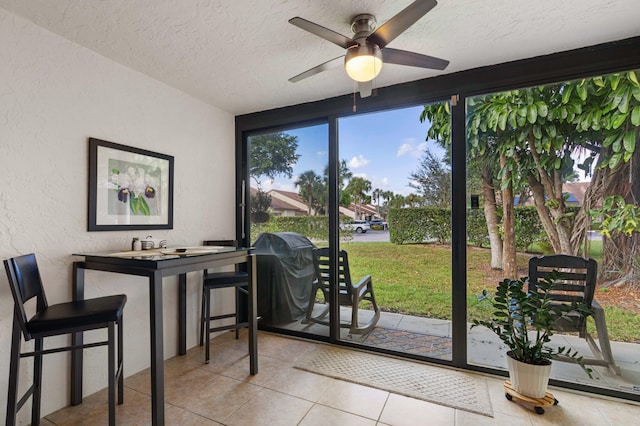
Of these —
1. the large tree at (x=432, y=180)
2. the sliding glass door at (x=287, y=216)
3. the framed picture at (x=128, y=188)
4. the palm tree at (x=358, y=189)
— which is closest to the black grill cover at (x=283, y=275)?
the sliding glass door at (x=287, y=216)

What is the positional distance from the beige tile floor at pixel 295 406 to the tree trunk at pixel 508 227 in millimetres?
846

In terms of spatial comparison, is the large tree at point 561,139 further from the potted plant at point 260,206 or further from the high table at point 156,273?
the high table at point 156,273

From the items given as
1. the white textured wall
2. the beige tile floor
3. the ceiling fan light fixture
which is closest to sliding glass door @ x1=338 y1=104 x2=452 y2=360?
the beige tile floor

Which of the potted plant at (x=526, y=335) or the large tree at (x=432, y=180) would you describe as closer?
the potted plant at (x=526, y=335)

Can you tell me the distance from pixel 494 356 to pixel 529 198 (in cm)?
129

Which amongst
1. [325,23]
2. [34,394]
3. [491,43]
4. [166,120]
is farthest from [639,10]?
[34,394]

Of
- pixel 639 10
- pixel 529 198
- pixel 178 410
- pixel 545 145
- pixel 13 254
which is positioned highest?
pixel 639 10

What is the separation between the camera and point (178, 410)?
1864 mm

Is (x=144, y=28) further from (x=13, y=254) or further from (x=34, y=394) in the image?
(x=34, y=394)

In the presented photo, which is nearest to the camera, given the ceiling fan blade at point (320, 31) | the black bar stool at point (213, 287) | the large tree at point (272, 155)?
the ceiling fan blade at point (320, 31)

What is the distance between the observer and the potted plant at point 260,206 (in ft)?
10.7

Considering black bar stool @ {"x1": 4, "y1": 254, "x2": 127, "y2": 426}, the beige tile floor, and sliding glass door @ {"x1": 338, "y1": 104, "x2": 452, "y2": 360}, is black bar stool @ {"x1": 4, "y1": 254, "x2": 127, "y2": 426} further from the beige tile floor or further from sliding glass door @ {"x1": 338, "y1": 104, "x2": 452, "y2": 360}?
sliding glass door @ {"x1": 338, "y1": 104, "x2": 452, "y2": 360}

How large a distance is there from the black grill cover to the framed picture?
3.37 feet

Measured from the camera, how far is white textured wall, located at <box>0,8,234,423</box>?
5.63 feet
